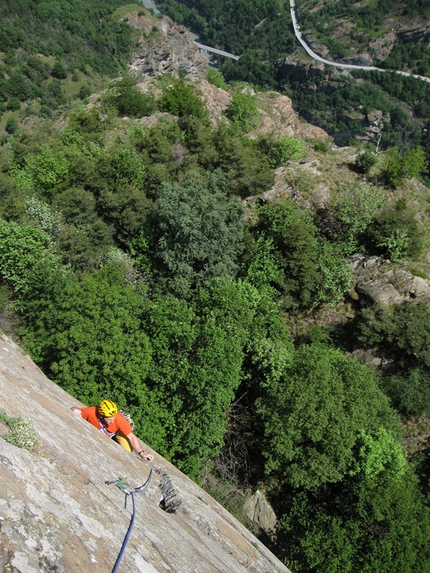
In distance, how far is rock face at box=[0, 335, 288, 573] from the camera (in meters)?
6.41

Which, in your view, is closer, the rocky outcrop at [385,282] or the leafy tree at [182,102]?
the rocky outcrop at [385,282]

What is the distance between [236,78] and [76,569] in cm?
20080

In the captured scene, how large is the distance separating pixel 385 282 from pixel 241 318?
1194 centimetres

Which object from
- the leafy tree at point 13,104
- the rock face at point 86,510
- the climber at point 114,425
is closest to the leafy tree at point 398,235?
the rock face at point 86,510

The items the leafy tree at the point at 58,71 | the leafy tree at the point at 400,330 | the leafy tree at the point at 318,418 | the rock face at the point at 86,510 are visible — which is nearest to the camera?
the rock face at the point at 86,510

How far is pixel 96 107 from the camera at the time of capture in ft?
161

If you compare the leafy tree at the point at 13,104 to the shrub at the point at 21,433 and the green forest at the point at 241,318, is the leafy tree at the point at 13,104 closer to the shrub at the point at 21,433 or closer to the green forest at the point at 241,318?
the green forest at the point at 241,318

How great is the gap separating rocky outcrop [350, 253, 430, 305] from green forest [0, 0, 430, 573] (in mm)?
783

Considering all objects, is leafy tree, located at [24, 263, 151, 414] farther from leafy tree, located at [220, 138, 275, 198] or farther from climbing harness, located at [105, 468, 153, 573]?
leafy tree, located at [220, 138, 275, 198]

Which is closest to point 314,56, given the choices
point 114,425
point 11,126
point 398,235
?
point 11,126

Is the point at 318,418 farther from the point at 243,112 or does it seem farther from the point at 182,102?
the point at 243,112

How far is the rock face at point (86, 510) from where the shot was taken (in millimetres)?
6406

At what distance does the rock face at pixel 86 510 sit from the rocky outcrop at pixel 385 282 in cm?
1984

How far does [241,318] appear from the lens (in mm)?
23797
